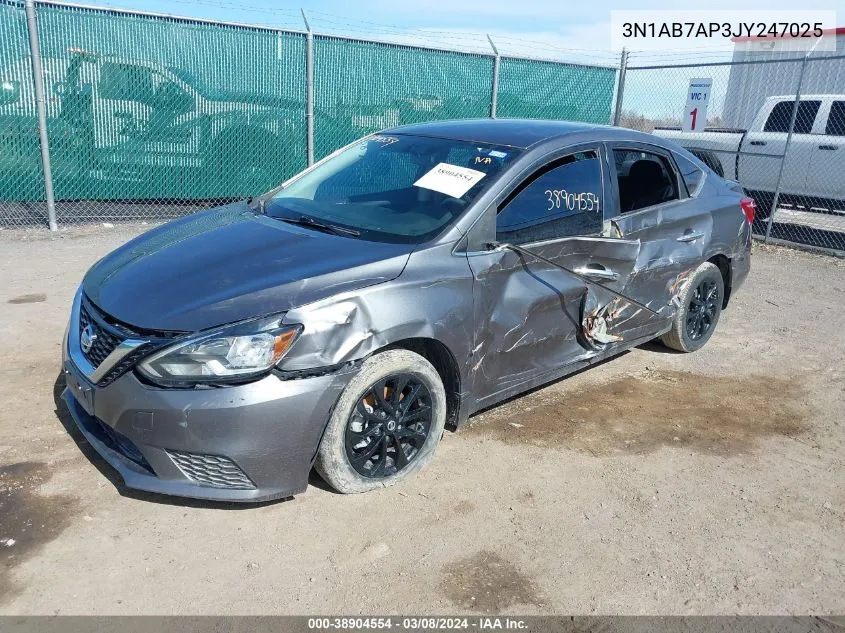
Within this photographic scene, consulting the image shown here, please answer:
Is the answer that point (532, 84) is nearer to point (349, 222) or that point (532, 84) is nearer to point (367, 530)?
point (349, 222)

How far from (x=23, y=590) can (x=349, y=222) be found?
219 centimetres

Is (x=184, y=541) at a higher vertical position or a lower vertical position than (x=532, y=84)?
lower

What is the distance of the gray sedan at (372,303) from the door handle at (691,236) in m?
0.01

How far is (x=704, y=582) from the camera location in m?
2.92

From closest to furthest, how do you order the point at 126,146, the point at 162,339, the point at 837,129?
1. the point at 162,339
2. the point at 126,146
3. the point at 837,129

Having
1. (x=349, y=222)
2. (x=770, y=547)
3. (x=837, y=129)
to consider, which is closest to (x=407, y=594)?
(x=770, y=547)

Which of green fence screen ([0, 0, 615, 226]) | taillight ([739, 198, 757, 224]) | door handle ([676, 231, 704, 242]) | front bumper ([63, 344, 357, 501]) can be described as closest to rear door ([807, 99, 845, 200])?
green fence screen ([0, 0, 615, 226])

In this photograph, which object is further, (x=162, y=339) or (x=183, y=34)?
(x=183, y=34)

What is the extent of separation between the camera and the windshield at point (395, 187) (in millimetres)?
3668

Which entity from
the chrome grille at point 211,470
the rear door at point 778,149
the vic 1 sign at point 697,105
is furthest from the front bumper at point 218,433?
the vic 1 sign at point 697,105

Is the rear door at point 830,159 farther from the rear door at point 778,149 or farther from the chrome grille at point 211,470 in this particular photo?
the chrome grille at point 211,470

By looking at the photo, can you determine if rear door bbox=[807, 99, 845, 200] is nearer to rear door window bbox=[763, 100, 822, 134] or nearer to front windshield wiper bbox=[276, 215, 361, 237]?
rear door window bbox=[763, 100, 822, 134]

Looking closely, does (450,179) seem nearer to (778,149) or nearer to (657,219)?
(657,219)

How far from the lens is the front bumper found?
2842 mm
